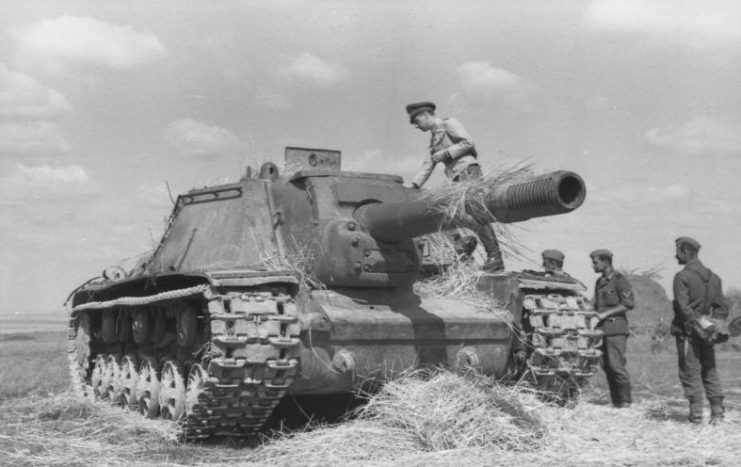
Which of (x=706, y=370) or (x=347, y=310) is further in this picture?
(x=706, y=370)

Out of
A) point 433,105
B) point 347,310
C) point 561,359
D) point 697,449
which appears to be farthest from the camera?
point 433,105

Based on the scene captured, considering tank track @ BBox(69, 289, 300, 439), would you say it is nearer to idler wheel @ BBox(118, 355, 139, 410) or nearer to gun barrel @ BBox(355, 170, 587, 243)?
gun barrel @ BBox(355, 170, 587, 243)

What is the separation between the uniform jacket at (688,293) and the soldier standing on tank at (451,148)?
5.89 ft

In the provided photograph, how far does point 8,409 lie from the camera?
11.5 meters

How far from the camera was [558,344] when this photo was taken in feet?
32.3

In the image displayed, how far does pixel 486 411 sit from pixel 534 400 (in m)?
1.20

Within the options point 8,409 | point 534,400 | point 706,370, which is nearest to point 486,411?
point 534,400

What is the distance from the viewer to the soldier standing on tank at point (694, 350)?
9.84 meters

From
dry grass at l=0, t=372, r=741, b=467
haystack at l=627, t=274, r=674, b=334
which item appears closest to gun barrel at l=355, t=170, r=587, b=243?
dry grass at l=0, t=372, r=741, b=467

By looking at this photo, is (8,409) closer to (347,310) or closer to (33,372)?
(347,310)

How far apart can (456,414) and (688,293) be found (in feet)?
10.6

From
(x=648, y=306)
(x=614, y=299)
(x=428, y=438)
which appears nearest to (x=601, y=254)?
(x=614, y=299)

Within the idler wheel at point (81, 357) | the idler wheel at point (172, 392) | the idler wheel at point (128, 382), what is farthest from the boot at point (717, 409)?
the idler wheel at point (81, 357)

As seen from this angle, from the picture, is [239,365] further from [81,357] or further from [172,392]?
[81,357]
